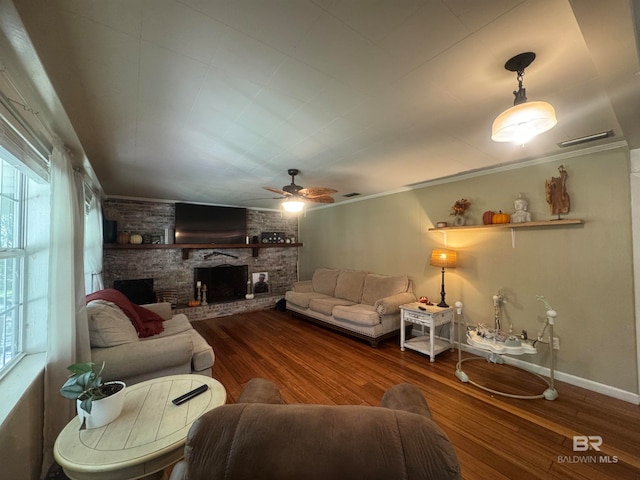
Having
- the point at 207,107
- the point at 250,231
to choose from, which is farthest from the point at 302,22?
the point at 250,231

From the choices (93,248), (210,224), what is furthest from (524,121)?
(210,224)

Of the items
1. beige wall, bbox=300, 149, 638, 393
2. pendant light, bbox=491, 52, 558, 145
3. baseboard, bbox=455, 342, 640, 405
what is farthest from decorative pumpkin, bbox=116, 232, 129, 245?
baseboard, bbox=455, 342, 640, 405

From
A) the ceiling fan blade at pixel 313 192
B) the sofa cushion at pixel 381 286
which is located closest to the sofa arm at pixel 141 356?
the ceiling fan blade at pixel 313 192

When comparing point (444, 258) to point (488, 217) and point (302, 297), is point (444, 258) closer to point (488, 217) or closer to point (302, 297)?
point (488, 217)

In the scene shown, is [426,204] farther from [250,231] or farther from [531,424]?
[250,231]

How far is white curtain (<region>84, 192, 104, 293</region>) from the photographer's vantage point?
3314 millimetres

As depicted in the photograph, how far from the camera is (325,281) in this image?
5246 millimetres

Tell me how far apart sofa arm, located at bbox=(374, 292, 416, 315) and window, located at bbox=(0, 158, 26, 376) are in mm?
3484

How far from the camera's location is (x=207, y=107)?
71.4 inches

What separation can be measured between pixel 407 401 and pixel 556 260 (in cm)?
266

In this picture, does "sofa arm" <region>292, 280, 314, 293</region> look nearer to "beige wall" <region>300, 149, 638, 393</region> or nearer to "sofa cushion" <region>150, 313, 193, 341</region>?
"beige wall" <region>300, 149, 638, 393</region>

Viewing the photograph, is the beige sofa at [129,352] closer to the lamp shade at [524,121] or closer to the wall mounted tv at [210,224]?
the lamp shade at [524,121]

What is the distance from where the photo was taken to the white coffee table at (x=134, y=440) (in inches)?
39.8

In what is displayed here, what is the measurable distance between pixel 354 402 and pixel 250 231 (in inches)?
182
